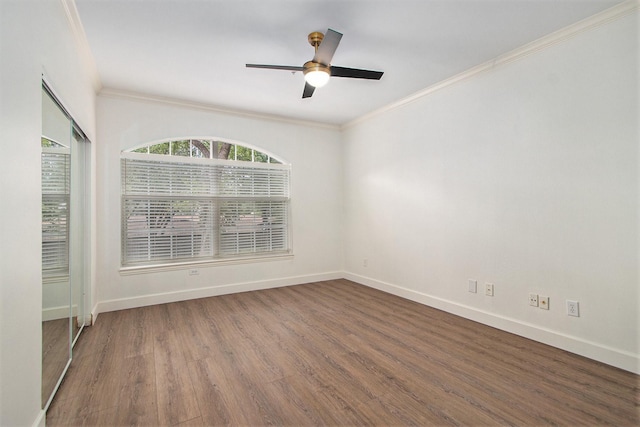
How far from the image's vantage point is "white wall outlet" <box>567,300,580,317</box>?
252 centimetres

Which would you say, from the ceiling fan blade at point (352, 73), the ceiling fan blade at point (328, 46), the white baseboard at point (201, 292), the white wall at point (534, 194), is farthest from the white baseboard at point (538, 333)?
the ceiling fan blade at point (328, 46)

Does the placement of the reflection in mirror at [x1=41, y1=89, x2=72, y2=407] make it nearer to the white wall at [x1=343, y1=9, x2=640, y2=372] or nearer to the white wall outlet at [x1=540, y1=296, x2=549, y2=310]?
the white wall at [x1=343, y1=9, x2=640, y2=372]

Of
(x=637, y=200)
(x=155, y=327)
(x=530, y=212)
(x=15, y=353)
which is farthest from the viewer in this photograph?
(x=155, y=327)

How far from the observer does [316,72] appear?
8.25 ft

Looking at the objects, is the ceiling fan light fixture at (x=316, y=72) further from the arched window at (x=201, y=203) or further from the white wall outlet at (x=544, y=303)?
the white wall outlet at (x=544, y=303)

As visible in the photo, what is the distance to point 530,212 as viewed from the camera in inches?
111

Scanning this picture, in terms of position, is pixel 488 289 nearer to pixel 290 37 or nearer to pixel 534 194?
pixel 534 194

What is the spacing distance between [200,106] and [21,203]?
3.10m

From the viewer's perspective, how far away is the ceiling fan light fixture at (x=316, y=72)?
2490mm

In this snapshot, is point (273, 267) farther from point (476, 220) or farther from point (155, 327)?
point (476, 220)

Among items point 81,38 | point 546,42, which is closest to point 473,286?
point 546,42

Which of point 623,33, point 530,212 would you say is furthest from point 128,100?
point 623,33

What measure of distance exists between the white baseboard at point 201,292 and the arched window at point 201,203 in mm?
409

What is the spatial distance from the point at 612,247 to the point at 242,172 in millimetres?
4143
